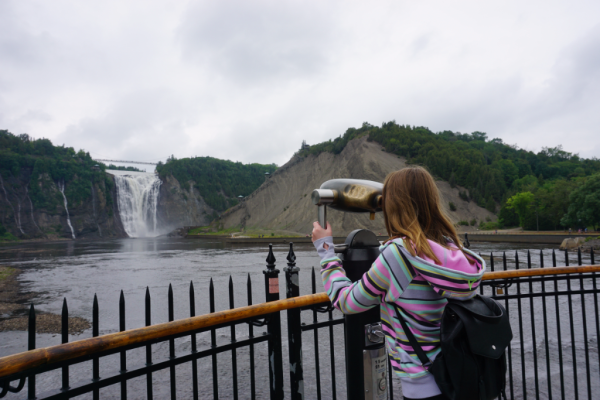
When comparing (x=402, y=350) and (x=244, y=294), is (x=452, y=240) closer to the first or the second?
(x=402, y=350)

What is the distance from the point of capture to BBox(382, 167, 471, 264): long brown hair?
5.48 ft

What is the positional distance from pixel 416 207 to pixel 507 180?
9850cm

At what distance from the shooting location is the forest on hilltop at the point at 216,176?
11681 cm

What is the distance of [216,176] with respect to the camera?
5103 inches

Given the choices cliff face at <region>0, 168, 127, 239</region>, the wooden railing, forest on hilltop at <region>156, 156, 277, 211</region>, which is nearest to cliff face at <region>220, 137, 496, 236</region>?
cliff face at <region>0, 168, 127, 239</region>

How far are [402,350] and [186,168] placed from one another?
12667 centimetres

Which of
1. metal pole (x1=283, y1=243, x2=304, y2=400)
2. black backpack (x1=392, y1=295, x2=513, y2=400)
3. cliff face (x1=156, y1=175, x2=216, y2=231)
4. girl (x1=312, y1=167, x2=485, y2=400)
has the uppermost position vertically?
cliff face (x1=156, y1=175, x2=216, y2=231)

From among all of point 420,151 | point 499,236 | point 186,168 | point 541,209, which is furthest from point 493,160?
point 186,168

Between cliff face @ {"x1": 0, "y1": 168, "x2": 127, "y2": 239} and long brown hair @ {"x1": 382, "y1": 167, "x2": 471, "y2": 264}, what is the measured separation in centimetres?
10003

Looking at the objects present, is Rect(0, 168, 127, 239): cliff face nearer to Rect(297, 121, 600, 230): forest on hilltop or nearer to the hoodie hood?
Rect(297, 121, 600, 230): forest on hilltop

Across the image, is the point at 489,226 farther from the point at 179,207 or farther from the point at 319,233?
the point at 179,207

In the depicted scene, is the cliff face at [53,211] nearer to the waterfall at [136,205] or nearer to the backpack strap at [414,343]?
the waterfall at [136,205]

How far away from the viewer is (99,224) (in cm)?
9338

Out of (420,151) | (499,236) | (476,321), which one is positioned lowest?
(499,236)
